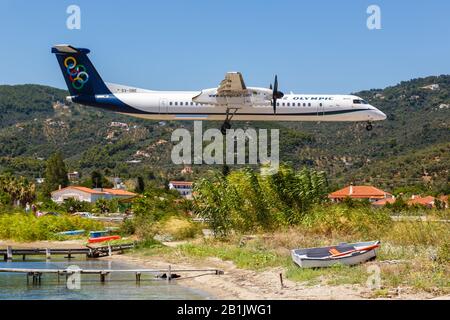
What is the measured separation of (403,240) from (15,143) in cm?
16832

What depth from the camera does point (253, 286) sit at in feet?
87.8

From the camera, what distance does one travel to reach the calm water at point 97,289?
1035 inches

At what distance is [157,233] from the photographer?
48750 millimetres

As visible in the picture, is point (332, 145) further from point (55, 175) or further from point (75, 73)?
point (75, 73)

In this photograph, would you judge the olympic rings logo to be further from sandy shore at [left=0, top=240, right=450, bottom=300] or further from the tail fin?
sandy shore at [left=0, top=240, right=450, bottom=300]

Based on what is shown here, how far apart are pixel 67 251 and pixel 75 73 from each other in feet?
38.9

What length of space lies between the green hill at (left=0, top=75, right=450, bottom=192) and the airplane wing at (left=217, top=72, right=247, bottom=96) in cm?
2886

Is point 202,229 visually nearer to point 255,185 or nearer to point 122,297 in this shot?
point 255,185

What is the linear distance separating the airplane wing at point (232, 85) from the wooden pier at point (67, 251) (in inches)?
426

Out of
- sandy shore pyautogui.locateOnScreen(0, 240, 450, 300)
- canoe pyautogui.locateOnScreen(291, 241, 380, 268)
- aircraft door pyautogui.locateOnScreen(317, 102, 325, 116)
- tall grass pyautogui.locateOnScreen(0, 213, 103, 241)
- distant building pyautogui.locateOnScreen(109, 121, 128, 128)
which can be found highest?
distant building pyautogui.locateOnScreen(109, 121, 128, 128)

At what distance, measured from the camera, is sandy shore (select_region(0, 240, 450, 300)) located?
21.6 m

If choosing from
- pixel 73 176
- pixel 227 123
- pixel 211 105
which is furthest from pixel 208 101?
pixel 73 176

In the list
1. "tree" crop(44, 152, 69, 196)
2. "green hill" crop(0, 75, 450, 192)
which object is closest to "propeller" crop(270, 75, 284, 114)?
"green hill" crop(0, 75, 450, 192)

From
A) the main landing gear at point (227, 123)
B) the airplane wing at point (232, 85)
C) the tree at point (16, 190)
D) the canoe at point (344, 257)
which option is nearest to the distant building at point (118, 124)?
the tree at point (16, 190)
